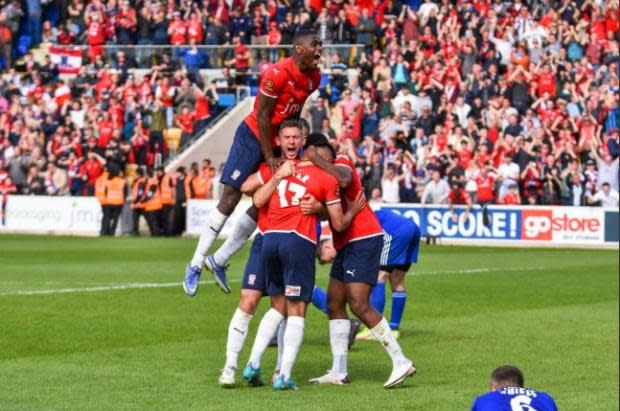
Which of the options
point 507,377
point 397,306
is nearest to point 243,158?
point 397,306

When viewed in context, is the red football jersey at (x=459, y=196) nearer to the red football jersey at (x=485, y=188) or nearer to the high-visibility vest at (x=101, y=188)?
the red football jersey at (x=485, y=188)

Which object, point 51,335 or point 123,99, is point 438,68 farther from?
point 51,335

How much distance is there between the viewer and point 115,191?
38438mm

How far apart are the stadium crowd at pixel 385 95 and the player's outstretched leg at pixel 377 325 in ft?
75.2

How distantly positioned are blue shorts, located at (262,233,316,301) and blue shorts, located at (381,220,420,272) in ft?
13.8

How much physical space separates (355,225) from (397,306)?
434 cm

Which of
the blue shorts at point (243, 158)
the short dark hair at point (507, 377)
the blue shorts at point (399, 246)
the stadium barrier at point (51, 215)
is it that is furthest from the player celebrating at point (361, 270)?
the stadium barrier at point (51, 215)

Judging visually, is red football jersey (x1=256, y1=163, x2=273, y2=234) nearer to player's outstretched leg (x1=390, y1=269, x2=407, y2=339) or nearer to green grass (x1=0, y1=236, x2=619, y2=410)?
green grass (x1=0, y1=236, x2=619, y2=410)

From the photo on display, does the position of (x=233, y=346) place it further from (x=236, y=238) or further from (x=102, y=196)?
(x=102, y=196)

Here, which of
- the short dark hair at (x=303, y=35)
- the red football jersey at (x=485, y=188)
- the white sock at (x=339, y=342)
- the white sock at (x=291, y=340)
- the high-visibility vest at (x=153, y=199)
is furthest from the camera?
the high-visibility vest at (x=153, y=199)

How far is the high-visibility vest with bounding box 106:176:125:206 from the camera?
38378 millimetres

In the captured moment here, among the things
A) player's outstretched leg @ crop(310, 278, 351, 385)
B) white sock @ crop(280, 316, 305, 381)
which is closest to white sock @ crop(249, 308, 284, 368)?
white sock @ crop(280, 316, 305, 381)

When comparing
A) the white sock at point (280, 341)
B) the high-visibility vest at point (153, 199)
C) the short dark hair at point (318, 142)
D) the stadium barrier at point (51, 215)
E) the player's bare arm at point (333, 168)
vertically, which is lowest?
the stadium barrier at point (51, 215)

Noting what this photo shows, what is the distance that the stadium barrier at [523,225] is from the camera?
116 feet
